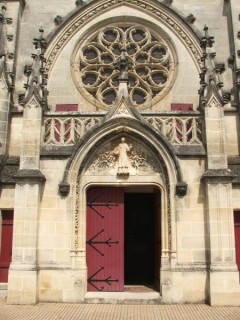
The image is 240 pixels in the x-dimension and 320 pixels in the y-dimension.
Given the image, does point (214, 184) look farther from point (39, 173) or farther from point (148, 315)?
point (39, 173)

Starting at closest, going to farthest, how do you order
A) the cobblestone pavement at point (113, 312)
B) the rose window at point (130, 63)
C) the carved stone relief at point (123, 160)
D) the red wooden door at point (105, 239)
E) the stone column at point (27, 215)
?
the cobblestone pavement at point (113, 312) → the stone column at point (27, 215) → the red wooden door at point (105, 239) → the carved stone relief at point (123, 160) → the rose window at point (130, 63)

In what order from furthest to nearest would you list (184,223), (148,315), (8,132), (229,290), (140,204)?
(140,204)
(8,132)
(184,223)
(229,290)
(148,315)

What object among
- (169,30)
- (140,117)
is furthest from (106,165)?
(169,30)

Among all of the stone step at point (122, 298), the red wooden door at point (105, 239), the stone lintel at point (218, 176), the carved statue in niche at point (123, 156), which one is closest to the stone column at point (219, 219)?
the stone lintel at point (218, 176)

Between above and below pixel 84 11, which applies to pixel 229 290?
below

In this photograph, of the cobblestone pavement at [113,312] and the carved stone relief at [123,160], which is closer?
the cobblestone pavement at [113,312]

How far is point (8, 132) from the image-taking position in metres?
13.4

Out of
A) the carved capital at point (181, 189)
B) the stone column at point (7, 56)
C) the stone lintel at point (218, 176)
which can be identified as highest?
the stone column at point (7, 56)

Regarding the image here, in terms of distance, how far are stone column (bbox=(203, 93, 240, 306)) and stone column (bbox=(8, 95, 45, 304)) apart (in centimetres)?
462

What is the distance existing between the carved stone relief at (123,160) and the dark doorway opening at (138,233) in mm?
3172

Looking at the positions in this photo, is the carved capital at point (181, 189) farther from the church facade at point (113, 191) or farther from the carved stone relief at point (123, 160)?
the carved stone relief at point (123, 160)

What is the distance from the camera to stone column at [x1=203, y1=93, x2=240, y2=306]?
1029 cm

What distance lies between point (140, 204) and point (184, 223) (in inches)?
157

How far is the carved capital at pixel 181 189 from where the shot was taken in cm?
1103
